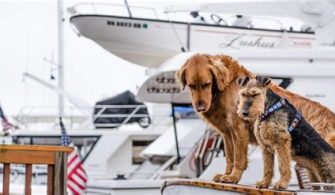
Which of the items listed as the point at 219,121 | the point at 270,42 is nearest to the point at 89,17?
the point at 270,42

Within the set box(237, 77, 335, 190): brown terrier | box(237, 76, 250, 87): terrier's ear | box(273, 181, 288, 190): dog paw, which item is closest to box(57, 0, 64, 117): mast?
box(237, 76, 250, 87): terrier's ear

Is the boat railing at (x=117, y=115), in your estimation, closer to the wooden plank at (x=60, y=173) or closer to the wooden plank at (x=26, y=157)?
the wooden plank at (x=60, y=173)

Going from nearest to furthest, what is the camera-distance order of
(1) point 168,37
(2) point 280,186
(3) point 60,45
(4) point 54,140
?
(2) point 280,186 → (1) point 168,37 → (4) point 54,140 → (3) point 60,45

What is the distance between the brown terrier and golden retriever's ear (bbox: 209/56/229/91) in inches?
8.2

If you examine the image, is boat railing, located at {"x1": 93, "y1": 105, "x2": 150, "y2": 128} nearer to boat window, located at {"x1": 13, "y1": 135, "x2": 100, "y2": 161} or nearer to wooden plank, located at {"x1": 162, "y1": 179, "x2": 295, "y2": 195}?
boat window, located at {"x1": 13, "y1": 135, "x2": 100, "y2": 161}

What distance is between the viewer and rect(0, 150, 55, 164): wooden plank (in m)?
6.29

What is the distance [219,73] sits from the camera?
5.06 metres

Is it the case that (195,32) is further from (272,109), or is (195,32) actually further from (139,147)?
(272,109)

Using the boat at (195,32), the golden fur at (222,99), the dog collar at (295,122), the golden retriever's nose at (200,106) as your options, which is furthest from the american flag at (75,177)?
the dog collar at (295,122)

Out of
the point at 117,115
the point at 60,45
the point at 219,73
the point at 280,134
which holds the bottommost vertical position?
the point at 280,134

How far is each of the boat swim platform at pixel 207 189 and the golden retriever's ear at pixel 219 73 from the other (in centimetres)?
64

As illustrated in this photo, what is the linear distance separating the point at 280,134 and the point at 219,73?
2.12 ft

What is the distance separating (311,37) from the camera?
15516 millimetres

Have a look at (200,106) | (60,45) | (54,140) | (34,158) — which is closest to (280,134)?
(200,106)
